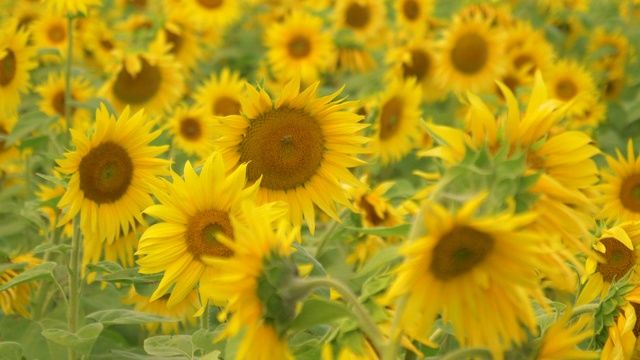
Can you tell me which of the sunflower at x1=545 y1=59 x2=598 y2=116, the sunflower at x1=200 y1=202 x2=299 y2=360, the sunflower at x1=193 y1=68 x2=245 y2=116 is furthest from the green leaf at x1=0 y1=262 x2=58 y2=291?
the sunflower at x1=545 y1=59 x2=598 y2=116

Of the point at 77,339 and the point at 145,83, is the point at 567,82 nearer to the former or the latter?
the point at 145,83

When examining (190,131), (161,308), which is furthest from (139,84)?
(161,308)

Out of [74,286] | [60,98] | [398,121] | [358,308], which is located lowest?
[398,121]

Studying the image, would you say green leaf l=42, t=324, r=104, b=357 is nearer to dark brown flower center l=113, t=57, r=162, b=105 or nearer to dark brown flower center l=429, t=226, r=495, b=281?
dark brown flower center l=429, t=226, r=495, b=281

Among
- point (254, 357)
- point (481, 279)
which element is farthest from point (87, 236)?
point (481, 279)

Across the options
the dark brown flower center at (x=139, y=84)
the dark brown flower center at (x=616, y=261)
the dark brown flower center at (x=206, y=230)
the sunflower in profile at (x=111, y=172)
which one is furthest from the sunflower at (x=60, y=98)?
the dark brown flower center at (x=616, y=261)

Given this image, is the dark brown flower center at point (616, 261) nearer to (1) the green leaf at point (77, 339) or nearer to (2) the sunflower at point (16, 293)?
(1) the green leaf at point (77, 339)
